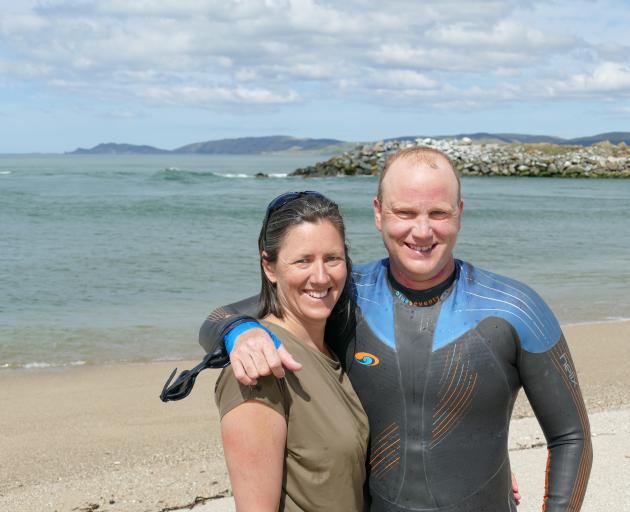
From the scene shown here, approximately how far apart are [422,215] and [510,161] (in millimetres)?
54916

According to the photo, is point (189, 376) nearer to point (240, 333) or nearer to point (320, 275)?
point (240, 333)

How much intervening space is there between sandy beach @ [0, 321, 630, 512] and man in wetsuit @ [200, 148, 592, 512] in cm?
209

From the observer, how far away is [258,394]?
210 centimetres

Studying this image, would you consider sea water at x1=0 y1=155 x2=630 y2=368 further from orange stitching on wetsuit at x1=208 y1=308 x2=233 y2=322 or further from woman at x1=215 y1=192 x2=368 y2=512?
woman at x1=215 y1=192 x2=368 y2=512

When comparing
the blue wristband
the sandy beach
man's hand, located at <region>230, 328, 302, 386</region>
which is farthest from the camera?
the sandy beach

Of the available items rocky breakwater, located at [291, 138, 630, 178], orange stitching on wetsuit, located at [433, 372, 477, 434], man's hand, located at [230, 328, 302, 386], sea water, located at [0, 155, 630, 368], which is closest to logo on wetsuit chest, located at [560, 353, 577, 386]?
orange stitching on wetsuit, located at [433, 372, 477, 434]

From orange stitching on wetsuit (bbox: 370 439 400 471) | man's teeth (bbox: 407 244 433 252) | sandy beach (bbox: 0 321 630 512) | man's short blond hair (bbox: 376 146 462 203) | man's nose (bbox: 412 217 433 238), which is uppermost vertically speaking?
man's short blond hair (bbox: 376 146 462 203)

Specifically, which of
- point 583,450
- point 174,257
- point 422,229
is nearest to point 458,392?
point 583,450

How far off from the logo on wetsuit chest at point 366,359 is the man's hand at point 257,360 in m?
0.46

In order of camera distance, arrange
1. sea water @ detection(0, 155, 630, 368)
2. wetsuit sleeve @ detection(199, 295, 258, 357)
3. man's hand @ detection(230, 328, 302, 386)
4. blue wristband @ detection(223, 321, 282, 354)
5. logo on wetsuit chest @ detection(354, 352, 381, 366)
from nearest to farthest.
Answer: man's hand @ detection(230, 328, 302, 386) < blue wristband @ detection(223, 321, 282, 354) < wetsuit sleeve @ detection(199, 295, 258, 357) < logo on wetsuit chest @ detection(354, 352, 381, 366) < sea water @ detection(0, 155, 630, 368)

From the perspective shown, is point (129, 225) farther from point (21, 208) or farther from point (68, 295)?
point (68, 295)

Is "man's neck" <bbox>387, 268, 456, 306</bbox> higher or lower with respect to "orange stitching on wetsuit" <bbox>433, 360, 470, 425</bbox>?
higher

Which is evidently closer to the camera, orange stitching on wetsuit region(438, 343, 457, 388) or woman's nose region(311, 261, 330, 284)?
woman's nose region(311, 261, 330, 284)

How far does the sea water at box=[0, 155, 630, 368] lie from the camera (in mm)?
10367
